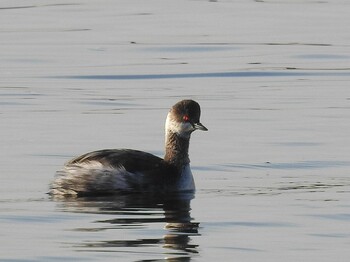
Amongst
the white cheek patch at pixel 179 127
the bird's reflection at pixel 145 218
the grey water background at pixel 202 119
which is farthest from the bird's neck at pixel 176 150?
the bird's reflection at pixel 145 218

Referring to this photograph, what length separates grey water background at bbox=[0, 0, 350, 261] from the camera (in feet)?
38.7

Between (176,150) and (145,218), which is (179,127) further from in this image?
(145,218)

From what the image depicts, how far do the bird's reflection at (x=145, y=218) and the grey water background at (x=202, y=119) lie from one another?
2 cm

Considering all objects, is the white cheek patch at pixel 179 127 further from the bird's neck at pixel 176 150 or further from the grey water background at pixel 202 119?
the grey water background at pixel 202 119

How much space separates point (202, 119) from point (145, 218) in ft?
19.0

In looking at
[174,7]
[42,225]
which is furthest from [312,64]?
[42,225]

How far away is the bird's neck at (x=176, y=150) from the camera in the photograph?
580 inches

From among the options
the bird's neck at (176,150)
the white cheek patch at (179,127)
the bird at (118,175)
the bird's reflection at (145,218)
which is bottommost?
the bird's reflection at (145,218)

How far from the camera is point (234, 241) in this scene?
11609mm

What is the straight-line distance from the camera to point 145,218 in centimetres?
1284

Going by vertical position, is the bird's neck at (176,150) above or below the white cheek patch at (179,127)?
below

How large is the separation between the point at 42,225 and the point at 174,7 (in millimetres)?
20790

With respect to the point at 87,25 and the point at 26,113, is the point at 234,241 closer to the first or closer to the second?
the point at 26,113

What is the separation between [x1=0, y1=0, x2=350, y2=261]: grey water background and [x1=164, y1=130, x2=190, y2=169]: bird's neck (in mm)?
357
